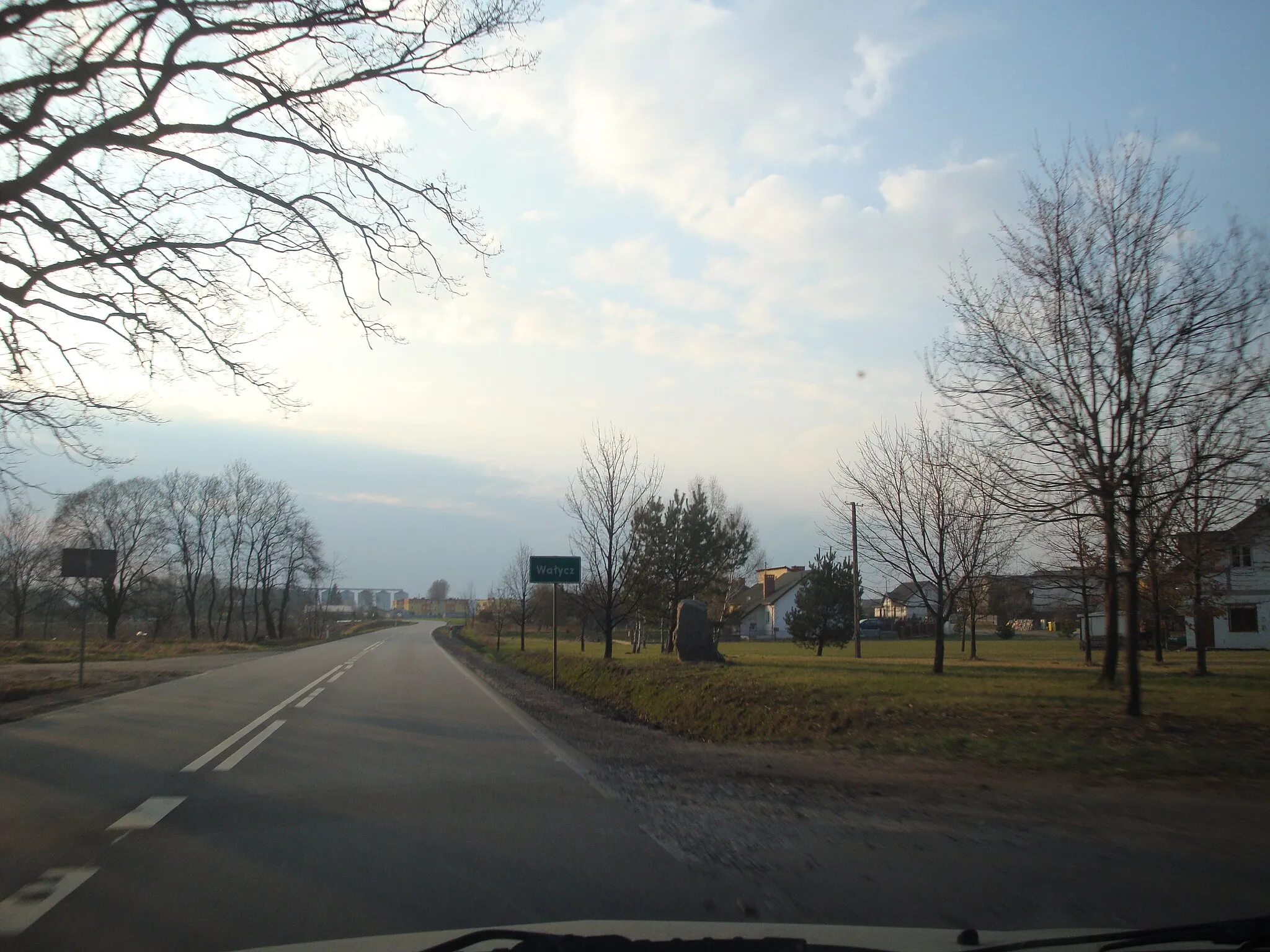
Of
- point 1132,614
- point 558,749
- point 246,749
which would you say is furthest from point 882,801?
point 246,749

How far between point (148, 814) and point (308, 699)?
10.4 meters

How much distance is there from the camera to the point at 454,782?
28.5 ft

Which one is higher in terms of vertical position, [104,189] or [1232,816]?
[104,189]

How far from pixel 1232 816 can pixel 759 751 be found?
18.5 feet

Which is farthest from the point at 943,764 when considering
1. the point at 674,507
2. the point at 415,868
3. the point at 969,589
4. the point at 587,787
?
the point at 674,507

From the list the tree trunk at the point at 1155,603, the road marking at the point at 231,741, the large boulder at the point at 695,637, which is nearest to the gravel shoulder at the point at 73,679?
the road marking at the point at 231,741

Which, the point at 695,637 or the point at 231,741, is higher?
the point at 695,637

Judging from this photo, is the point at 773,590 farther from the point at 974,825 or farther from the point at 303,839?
the point at 303,839

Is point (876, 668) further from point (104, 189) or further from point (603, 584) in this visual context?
point (104, 189)

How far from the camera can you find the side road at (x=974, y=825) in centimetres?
559

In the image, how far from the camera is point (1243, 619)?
4609 cm

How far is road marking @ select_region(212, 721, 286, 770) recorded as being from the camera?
31.5 feet

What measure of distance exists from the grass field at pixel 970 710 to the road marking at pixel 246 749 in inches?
284

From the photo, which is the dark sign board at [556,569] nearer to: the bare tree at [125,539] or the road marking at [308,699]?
the road marking at [308,699]
